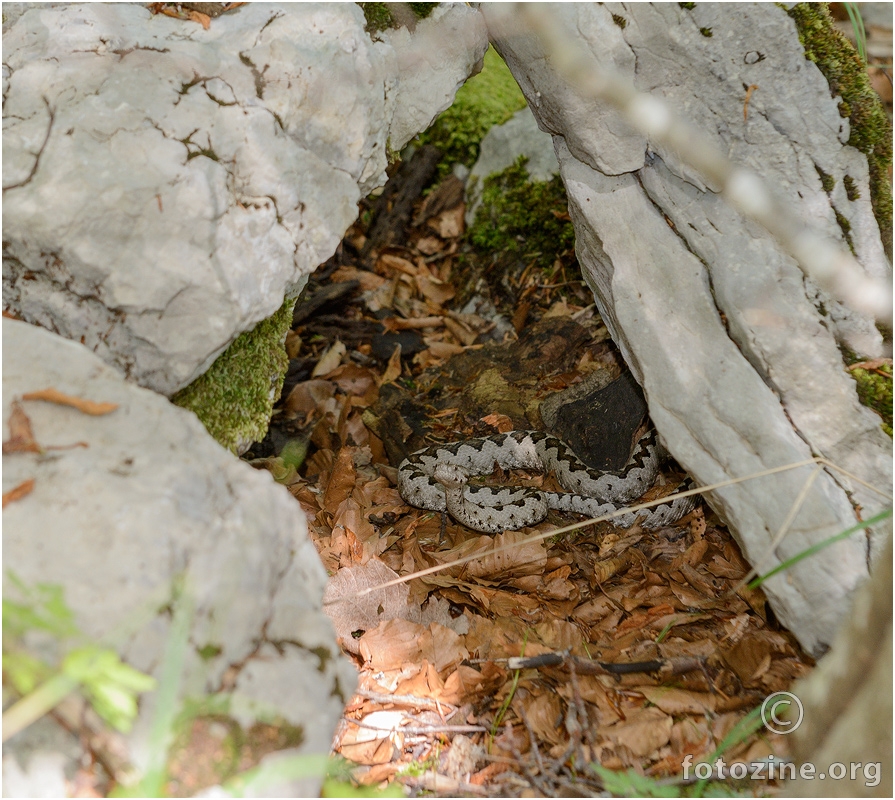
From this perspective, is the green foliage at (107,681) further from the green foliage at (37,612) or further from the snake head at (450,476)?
the snake head at (450,476)

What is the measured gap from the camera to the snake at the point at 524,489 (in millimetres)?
4664

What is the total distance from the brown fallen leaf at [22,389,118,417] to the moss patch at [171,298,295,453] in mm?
860

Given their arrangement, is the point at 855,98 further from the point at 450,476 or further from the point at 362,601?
the point at 362,601

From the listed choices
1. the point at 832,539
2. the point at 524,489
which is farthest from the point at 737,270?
the point at 524,489

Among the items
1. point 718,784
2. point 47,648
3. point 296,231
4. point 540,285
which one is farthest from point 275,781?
point 540,285

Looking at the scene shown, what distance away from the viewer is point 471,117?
25.3ft

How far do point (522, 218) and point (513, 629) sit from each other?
4275 millimetres

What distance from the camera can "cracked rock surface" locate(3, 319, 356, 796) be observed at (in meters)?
2.12

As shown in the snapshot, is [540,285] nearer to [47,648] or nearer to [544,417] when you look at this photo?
[544,417]

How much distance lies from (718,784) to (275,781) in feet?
5.56

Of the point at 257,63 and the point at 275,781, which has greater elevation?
the point at 257,63

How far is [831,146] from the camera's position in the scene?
144 inches

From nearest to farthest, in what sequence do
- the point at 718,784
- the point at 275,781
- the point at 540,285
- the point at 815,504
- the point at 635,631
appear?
1. the point at 275,781
2. the point at 718,784
3. the point at 815,504
4. the point at 635,631
5. the point at 540,285

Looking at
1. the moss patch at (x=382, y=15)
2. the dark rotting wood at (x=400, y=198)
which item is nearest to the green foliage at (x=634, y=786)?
the moss patch at (x=382, y=15)
